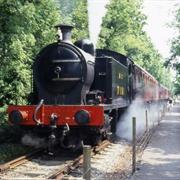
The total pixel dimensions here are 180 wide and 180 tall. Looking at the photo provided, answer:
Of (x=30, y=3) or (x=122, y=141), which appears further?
(x=122, y=141)

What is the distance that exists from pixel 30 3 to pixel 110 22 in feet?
87.9

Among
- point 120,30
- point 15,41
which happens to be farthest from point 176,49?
point 15,41

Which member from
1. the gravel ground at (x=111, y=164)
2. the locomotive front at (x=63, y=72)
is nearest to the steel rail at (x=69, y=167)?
the gravel ground at (x=111, y=164)

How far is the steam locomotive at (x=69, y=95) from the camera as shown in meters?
11.9

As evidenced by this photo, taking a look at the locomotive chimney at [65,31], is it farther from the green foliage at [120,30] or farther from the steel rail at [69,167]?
the green foliage at [120,30]

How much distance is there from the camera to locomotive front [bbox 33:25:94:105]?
1245cm

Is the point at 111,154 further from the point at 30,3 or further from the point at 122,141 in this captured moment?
the point at 30,3

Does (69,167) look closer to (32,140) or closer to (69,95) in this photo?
(69,95)

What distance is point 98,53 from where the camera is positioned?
1588 cm

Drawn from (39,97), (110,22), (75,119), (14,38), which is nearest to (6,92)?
(14,38)

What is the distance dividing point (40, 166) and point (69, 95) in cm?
236

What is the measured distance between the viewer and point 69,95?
1276cm

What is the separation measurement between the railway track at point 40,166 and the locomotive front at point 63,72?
5.08ft

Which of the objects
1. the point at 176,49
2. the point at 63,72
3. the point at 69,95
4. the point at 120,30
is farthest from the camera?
the point at 120,30
